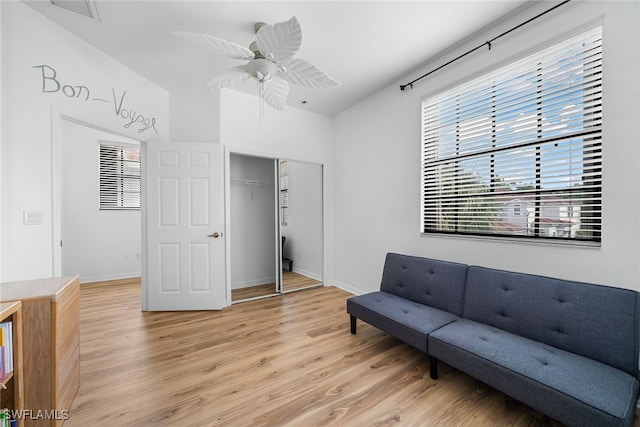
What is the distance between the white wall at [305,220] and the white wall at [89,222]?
3002 millimetres

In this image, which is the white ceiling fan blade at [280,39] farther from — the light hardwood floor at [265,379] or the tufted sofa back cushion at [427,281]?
the light hardwood floor at [265,379]

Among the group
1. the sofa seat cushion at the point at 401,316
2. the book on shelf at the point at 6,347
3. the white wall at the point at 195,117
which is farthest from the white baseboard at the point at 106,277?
the sofa seat cushion at the point at 401,316

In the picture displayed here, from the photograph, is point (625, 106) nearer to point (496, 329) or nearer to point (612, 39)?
point (612, 39)

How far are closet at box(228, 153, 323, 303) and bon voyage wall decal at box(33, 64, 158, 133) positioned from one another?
1.16 m

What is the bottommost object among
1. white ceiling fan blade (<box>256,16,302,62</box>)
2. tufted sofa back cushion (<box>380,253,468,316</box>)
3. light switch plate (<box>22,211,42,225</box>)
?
tufted sofa back cushion (<box>380,253,468,316</box>)

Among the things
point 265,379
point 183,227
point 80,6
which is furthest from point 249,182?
point 265,379

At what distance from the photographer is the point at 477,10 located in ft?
6.86

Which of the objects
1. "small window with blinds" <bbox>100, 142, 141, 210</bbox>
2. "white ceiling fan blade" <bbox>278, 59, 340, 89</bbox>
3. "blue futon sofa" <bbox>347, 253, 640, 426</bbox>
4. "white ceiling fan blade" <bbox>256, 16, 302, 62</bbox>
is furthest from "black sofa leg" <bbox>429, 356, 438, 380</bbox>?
"small window with blinds" <bbox>100, 142, 141, 210</bbox>

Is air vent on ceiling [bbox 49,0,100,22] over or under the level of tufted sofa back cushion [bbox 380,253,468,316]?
over

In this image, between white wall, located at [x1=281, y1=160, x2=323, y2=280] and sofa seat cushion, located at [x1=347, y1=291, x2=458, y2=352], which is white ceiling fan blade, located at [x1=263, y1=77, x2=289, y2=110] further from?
sofa seat cushion, located at [x1=347, y1=291, x2=458, y2=352]

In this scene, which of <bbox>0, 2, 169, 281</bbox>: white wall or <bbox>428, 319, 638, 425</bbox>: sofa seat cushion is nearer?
<bbox>428, 319, 638, 425</bbox>: sofa seat cushion

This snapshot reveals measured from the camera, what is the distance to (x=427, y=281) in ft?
8.12

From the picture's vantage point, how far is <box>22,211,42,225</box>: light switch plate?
2003 millimetres

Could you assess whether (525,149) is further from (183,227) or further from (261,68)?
(183,227)
